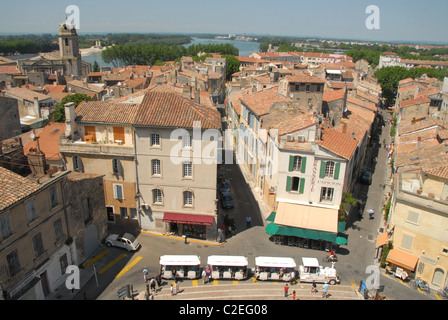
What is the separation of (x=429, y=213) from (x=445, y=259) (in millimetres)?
3681

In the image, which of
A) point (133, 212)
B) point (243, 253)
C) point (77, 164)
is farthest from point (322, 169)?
point (77, 164)

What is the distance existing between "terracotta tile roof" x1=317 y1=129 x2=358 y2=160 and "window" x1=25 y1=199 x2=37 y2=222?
80.4ft

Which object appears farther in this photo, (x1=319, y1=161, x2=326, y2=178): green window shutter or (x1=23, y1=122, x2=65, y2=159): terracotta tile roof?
(x1=23, y1=122, x2=65, y2=159): terracotta tile roof

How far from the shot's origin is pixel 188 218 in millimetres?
32406

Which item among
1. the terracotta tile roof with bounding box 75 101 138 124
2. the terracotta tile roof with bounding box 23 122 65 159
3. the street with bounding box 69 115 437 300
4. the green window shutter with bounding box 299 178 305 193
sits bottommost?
the street with bounding box 69 115 437 300

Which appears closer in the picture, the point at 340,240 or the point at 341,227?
the point at 340,240

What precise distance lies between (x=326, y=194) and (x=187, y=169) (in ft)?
45.7

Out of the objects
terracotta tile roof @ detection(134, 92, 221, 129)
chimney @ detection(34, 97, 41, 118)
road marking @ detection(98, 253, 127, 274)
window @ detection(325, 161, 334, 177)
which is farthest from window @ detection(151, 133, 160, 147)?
chimney @ detection(34, 97, 41, 118)

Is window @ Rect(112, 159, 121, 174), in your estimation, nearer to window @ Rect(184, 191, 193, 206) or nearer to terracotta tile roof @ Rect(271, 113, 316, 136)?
window @ Rect(184, 191, 193, 206)

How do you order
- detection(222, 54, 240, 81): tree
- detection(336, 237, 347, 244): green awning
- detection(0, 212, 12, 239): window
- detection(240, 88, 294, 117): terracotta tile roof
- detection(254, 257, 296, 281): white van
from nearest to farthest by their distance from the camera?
detection(0, 212, 12, 239): window < detection(254, 257, 296, 281): white van < detection(336, 237, 347, 244): green awning < detection(240, 88, 294, 117): terracotta tile roof < detection(222, 54, 240, 81): tree

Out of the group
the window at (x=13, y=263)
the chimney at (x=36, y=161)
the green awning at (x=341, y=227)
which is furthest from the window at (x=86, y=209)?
the green awning at (x=341, y=227)

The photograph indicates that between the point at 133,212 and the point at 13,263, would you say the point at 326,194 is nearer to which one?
the point at 133,212

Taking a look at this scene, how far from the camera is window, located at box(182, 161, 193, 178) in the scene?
31.8m
